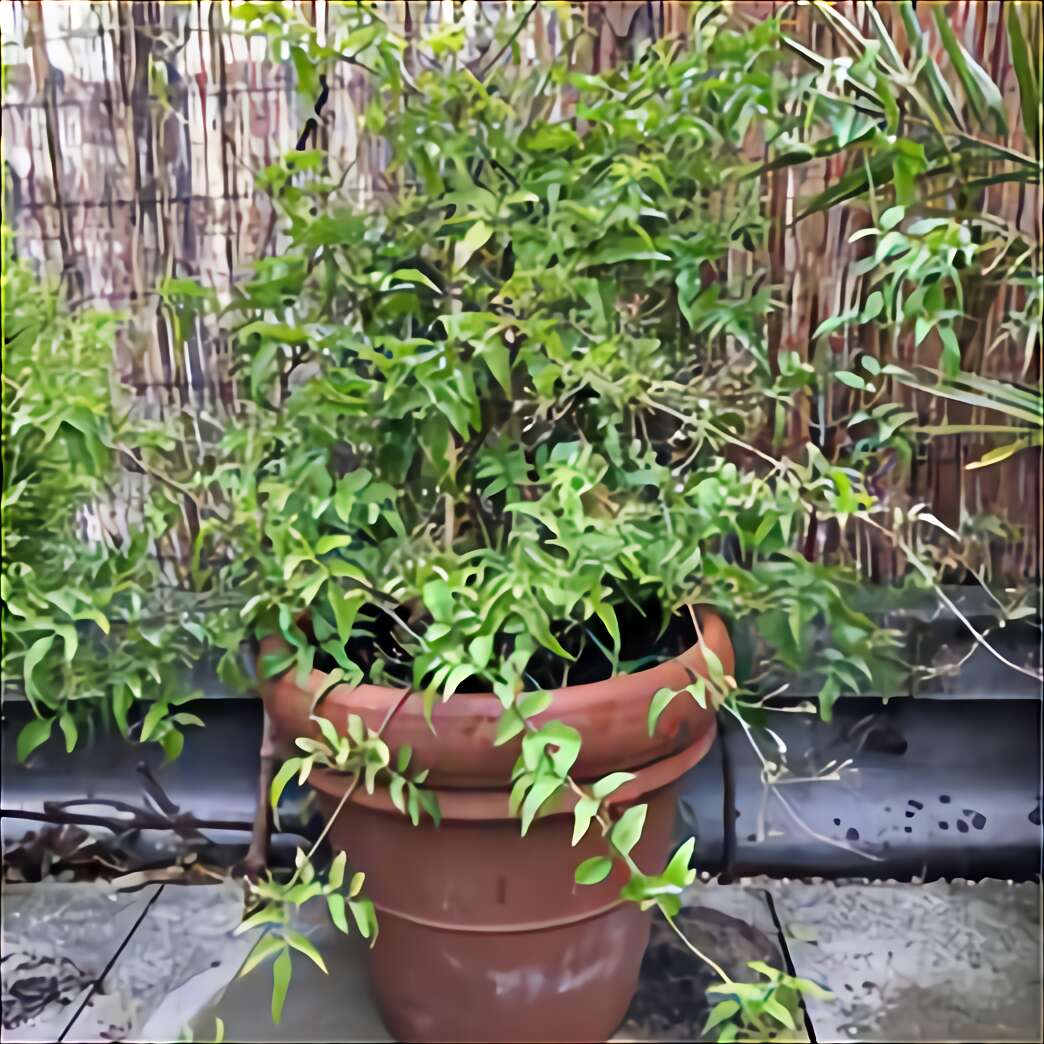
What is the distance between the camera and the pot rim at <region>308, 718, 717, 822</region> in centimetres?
83

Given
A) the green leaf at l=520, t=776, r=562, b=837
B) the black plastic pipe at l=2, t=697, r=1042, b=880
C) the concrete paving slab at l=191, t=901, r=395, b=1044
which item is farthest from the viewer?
the black plastic pipe at l=2, t=697, r=1042, b=880

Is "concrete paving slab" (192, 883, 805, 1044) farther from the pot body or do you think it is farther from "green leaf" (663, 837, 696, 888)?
"green leaf" (663, 837, 696, 888)

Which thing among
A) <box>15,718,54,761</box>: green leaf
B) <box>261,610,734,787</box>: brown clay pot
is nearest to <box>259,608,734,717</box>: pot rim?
<box>261,610,734,787</box>: brown clay pot

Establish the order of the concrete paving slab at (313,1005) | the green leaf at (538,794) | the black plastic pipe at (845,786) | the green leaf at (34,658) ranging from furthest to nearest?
the black plastic pipe at (845,786)
the concrete paving slab at (313,1005)
the green leaf at (34,658)
the green leaf at (538,794)

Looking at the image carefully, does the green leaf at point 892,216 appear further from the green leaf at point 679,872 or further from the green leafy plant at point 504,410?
the green leaf at point 679,872

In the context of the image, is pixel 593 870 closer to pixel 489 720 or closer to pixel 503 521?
pixel 489 720

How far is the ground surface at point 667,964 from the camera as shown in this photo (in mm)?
1025

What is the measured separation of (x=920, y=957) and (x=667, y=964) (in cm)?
29

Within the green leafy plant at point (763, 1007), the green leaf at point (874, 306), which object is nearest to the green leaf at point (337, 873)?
the green leafy plant at point (763, 1007)

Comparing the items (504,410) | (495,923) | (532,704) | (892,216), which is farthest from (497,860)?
(892,216)

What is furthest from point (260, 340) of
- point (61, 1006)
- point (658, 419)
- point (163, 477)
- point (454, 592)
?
point (61, 1006)

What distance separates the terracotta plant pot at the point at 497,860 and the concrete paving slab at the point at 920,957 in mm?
264

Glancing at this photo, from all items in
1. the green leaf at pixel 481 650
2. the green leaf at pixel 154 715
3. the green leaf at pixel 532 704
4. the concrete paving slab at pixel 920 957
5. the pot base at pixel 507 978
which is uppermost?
the green leaf at pixel 481 650

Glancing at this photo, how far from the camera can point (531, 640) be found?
803mm
